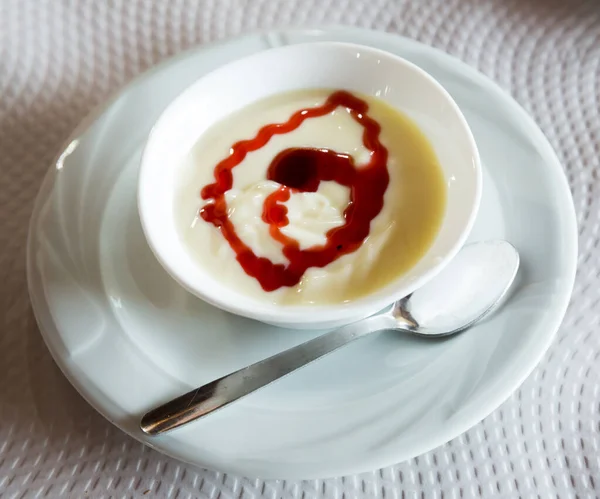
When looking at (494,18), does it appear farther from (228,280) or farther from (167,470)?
(167,470)

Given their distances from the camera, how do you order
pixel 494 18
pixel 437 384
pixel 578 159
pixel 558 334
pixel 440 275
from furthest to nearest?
pixel 494 18 < pixel 578 159 < pixel 558 334 < pixel 440 275 < pixel 437 384

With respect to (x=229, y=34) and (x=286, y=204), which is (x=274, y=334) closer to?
(x=286, y=204)

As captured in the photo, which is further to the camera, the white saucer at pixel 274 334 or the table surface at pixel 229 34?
the table surface at pixel 229 34

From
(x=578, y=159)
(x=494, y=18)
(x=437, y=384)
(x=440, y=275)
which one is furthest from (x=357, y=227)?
(x=494, y=18)

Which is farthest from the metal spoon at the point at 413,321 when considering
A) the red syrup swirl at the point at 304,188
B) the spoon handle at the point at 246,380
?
the red syrup swirl at the point at 304,188

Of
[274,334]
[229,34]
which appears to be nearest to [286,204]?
[274,334]

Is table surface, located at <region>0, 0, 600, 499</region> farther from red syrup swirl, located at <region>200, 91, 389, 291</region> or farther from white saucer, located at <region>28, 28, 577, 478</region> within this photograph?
red syrup swirl, located at <region>200, 91, 389, 291</region>

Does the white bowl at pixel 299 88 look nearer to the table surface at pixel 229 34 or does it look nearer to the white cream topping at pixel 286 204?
the white cream topping at pixel 286 204
